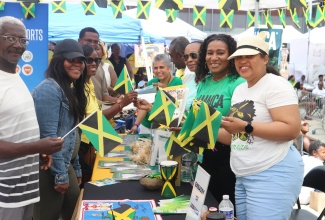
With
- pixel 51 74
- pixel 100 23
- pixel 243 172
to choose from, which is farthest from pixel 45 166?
pixel 100 23

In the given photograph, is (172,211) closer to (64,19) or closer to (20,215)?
(20,215)

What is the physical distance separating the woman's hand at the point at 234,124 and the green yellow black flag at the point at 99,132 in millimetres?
713

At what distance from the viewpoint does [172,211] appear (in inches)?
92.9

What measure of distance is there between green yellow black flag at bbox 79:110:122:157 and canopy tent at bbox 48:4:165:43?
26.1ft

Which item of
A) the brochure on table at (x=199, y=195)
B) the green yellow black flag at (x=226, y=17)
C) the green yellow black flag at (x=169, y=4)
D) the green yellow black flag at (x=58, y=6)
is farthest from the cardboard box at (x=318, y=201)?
the green yellow black flag at (x=58, y=6)

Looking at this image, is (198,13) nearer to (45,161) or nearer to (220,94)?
(220,94)

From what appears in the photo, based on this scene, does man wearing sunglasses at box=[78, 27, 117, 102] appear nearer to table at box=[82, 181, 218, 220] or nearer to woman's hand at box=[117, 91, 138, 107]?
woman's hand at box=[117, 91, 138, 107]

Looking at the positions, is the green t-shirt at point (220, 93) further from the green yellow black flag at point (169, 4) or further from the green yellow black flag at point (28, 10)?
the green yellow black flag at point (169, 4)

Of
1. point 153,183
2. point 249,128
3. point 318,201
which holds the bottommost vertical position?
point 318,201

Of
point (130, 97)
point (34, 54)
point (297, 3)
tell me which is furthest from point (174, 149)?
point (297, 3)

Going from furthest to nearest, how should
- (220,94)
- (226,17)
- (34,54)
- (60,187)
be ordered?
1. (226,17)
2. (34,54)
3. (220,94)
4. (60,187)

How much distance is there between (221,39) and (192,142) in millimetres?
912

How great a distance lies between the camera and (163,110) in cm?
276

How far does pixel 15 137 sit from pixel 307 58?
17.9 meters
